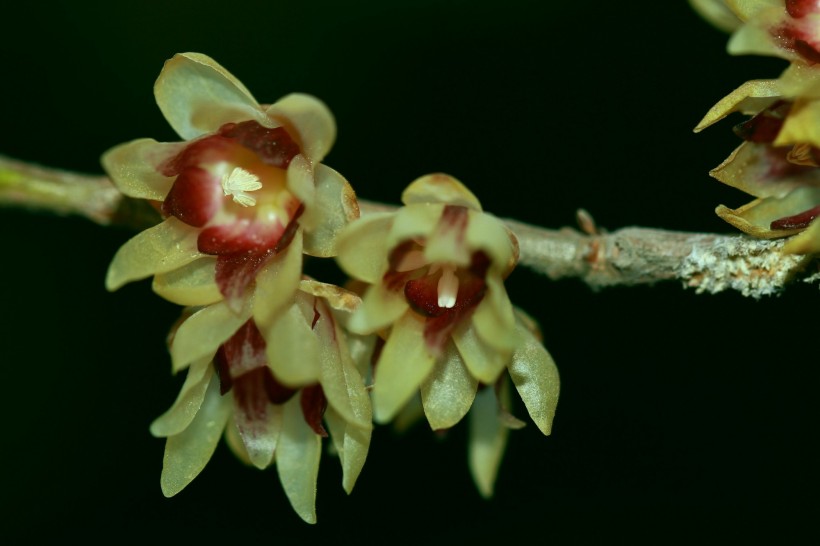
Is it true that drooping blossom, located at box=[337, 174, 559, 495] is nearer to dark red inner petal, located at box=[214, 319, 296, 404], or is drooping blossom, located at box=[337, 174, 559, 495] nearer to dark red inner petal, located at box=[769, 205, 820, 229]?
dark red inner petal, located at box=[214, 319, 296, 404]

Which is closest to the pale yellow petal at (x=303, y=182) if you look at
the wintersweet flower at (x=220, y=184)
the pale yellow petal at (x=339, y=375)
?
the wintersweet flower at (x=220, y=184)

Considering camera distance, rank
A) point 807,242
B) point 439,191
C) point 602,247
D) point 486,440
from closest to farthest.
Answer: point 807,242, point 439,191, point 602,247, point 486,440

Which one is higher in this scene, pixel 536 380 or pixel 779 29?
pixel 779 29

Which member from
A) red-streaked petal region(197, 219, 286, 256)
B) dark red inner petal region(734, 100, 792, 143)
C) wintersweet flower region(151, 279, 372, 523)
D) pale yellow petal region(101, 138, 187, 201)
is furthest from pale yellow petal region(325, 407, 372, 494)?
dark red inner petal region(734, 100, 792, 143)

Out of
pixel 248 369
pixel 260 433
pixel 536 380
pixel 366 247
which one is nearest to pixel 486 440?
pixel 536 380

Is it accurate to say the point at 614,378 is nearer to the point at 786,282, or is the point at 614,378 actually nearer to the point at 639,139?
the point at 639,139

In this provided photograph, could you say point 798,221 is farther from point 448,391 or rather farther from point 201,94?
point 201,94

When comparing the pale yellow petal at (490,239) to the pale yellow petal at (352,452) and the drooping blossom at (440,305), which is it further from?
the pale yellow petal at (352,452)
